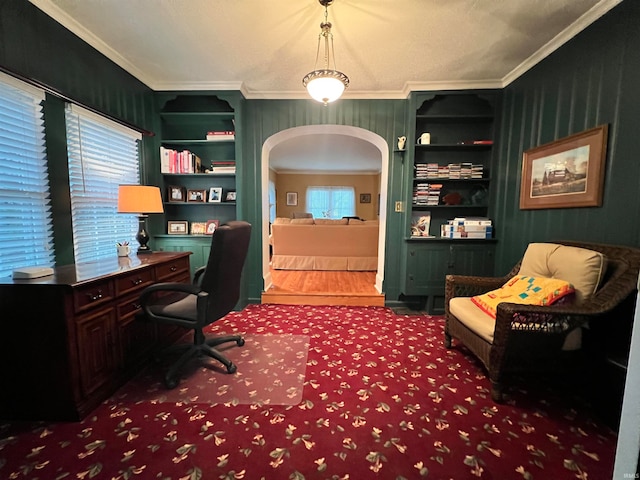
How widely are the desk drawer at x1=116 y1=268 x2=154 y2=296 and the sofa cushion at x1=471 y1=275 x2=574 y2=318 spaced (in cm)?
244

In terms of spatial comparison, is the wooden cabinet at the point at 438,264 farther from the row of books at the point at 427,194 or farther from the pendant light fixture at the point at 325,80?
the pendant light fixture at the point at 325,80

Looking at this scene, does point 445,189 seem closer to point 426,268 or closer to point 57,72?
point 426,268

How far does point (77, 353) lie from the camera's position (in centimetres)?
141

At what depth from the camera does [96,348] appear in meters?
1.53

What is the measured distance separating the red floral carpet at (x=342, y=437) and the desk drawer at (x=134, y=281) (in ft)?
2.15

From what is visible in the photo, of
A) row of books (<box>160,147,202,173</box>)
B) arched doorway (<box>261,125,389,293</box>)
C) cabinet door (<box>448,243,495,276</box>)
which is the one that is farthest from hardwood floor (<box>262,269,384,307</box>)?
row of books (<box>160,147,202,173</box>)

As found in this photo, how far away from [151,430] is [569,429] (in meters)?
2.24

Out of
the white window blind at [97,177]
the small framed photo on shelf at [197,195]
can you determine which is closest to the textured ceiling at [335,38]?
the white window blind at [97,177]

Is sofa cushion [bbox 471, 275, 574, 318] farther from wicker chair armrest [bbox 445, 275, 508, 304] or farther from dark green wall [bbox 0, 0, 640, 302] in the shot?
dark green wall [bbox 0, 0, 640, 302]

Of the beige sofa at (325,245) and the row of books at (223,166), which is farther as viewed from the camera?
the beige sofa at (325,245)

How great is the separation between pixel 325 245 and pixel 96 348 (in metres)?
3.54

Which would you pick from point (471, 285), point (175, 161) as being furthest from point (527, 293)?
point (175, 161)

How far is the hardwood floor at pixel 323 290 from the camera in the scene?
3287 mm

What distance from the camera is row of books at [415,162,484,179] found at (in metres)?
2.99
